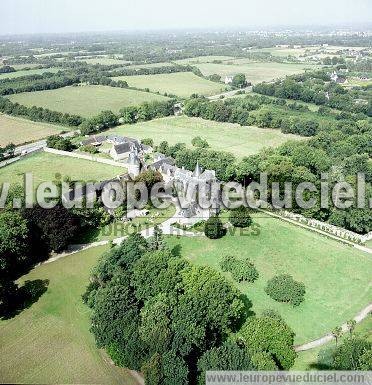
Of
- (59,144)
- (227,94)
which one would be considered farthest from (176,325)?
(227,94)

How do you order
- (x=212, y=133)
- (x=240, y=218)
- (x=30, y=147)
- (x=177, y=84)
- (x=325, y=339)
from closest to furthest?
(x=325, y=339)
(x=240, y=218)
(x=30, y=147)
(x=212, y=133)
(x=177, y=84)

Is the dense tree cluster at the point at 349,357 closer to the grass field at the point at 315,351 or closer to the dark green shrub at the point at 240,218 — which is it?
the grass field at the point at 315,351

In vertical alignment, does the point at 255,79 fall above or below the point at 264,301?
above

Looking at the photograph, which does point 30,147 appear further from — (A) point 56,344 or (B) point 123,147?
(A) point 56,344

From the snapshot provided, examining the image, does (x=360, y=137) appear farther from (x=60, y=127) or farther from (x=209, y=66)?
(x=209, y=66)

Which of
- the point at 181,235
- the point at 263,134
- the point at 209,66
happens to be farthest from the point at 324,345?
the point at 209,66

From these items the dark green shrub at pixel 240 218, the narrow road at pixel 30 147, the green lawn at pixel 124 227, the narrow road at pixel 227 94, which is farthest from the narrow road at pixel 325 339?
the narrow road at pixel 227 94
